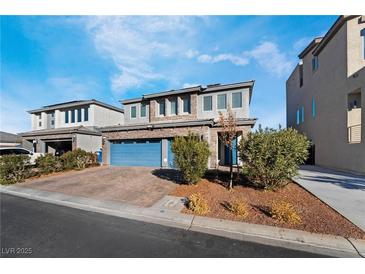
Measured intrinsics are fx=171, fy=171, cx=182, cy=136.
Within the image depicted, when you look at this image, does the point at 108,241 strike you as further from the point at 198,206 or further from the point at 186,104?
the point at 186,104

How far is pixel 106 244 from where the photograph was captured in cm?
380

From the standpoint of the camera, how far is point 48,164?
483 inches

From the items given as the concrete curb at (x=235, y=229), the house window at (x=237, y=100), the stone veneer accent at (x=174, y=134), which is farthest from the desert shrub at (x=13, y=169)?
the house window at (x=237, y=100)

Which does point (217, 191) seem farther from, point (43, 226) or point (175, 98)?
point (175, 98)

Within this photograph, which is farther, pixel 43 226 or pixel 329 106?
pixel 329 106

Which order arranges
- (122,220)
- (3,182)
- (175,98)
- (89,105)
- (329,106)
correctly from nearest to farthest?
(122,220) < (3,182) < (329,106) < (175,98) < (89,105)

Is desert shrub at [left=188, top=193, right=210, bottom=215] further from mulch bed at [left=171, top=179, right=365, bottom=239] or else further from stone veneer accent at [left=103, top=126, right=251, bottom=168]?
stone veneer accent at [left=103, top=126, right=251, bottom=168]

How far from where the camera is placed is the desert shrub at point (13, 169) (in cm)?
1000

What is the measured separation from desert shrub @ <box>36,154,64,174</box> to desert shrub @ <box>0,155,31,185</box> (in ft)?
3.69

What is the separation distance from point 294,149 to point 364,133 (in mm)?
7064

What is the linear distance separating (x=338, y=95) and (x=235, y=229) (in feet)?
46.3

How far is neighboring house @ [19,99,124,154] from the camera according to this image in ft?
59.0

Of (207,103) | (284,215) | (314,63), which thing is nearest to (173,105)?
(207,103)
